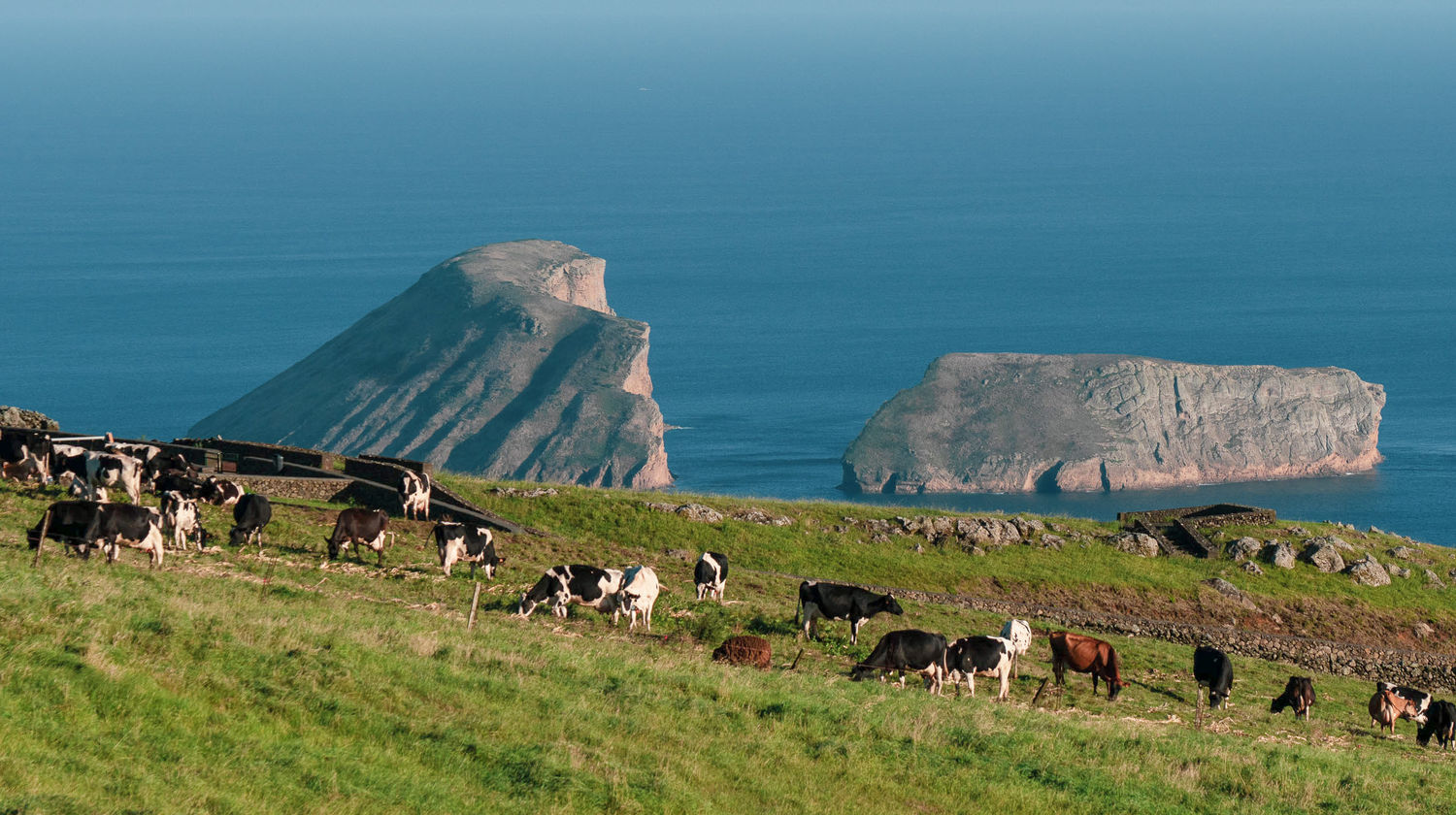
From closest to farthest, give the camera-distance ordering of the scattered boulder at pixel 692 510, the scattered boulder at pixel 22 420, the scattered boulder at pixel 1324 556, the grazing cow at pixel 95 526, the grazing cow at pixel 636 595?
the grazing cow at pixel 95 526, the grazing cow at pixel 636 595, the scattered boulder at pixel 692 510, the scattered boulder at pixel 1324 556, the scattered boulder at pixel 22 420

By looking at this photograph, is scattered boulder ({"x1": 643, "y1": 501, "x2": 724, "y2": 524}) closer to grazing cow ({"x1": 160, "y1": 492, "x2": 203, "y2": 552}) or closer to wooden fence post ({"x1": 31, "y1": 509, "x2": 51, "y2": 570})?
grazing cow ({"x1": 160, "y1": 492, "x2": 203, "y2": 552})

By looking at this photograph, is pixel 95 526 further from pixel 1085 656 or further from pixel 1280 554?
pixel 1280 554

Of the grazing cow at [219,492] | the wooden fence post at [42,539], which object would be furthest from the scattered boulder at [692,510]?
the wooden fence post at [42,539]

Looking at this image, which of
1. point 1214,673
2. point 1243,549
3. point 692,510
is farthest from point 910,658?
point 1243,549

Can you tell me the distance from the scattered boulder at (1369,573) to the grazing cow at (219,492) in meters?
35.3

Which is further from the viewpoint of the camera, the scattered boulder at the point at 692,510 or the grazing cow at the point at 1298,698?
the scattered boulder at the point at 692,510

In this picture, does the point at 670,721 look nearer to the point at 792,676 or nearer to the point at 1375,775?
the point at 792,676

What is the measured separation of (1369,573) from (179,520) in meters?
37.7

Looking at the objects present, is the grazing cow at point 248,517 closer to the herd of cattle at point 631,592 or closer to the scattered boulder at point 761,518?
the herd of cattle at point 631,592

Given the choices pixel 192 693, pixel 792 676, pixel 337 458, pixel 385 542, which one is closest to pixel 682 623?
pixel 792 676

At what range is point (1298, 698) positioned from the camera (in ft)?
111

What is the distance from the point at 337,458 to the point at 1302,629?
31.3 metres

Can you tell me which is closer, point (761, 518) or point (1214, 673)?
point (1214, 673)

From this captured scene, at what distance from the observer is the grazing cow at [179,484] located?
3909cm
